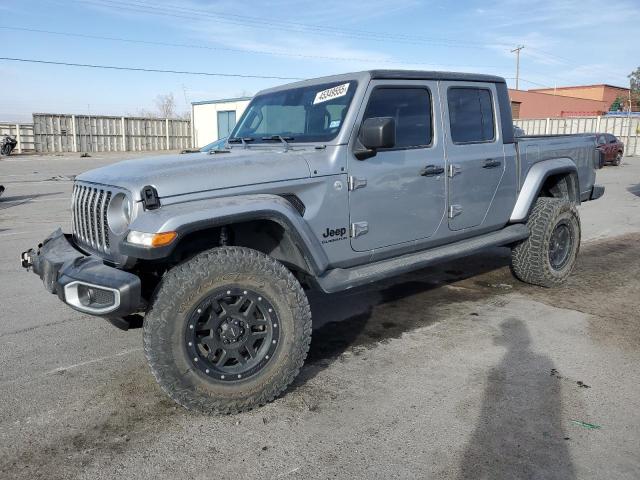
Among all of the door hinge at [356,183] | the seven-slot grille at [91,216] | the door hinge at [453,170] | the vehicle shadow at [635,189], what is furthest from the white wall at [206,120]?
the door hinge at [356,183]

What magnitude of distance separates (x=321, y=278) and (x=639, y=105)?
67.1 meters

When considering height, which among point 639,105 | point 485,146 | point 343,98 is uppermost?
point 639,105

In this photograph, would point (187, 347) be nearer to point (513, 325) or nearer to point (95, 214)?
point (95, 214)

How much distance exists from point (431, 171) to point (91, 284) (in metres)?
2.55

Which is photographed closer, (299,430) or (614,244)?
(299,430)

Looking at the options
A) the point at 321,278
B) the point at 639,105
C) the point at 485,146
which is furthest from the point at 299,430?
the point at 639,105

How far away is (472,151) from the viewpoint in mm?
4559

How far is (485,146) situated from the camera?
4.71 metres

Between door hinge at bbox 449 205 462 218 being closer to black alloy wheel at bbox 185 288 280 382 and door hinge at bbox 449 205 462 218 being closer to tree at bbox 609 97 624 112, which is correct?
black alloy wheel at bbox 185 288 280 382

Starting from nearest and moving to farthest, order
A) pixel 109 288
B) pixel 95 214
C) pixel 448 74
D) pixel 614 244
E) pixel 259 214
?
pixel 109 288
pixel 259 214
pixel 95 214
pixel 448 74
pixel 614 244

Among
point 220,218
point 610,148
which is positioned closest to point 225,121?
point 610,148

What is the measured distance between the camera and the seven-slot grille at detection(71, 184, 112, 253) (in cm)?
319

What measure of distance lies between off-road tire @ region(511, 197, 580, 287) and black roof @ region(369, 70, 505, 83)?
4.39ft

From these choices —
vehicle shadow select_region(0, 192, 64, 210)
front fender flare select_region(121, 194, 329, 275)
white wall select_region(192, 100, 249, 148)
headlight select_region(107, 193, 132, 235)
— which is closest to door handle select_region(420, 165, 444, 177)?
front fender flare select_region(121, 194, 329, 275)
